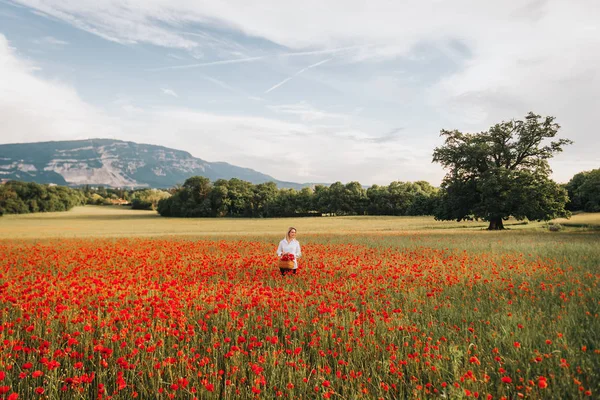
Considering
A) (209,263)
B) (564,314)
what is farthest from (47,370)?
(209,263)

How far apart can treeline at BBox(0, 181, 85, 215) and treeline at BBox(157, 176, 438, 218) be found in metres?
33.4

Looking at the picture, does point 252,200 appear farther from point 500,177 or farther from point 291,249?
point 291,249

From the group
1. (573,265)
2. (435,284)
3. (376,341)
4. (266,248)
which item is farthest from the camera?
(266,248)

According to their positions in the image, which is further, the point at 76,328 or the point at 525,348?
the point at 76,328

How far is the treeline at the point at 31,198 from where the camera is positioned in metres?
103

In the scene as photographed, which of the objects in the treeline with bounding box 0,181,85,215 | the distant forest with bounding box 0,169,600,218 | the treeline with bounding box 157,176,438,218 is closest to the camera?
the treeline with bounding box 0,181,85,215

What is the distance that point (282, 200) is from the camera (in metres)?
113

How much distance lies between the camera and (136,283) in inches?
446

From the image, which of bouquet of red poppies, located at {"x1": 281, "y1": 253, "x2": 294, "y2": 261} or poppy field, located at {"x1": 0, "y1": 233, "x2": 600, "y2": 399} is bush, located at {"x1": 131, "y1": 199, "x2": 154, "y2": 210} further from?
bouquet of red poppies, located at {"x1": 281, "y1": 253, "x2": 294, "y2": 261}

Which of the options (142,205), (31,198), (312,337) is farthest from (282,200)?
(312,337)

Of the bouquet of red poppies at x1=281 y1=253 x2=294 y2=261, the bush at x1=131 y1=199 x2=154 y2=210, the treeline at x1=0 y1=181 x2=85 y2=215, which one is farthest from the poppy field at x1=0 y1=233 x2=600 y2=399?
the bush at x1=131 y1=199 x2=154 y2=210

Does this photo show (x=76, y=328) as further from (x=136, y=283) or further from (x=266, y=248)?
(x=266, y=248)

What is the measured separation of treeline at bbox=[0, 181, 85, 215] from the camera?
103 m

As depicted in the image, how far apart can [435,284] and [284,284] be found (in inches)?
170
